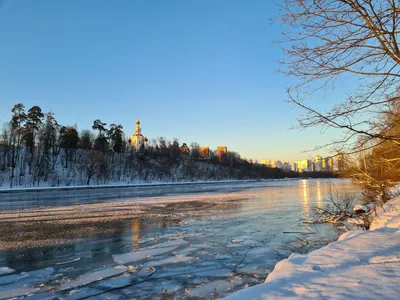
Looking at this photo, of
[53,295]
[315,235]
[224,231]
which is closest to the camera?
[53,295]

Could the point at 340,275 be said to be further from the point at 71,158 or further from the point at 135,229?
the point at 71,158

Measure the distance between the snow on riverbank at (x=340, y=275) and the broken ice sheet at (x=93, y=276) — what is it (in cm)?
343

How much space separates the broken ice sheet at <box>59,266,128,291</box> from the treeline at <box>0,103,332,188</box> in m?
54.2

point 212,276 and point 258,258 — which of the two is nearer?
point 212,276

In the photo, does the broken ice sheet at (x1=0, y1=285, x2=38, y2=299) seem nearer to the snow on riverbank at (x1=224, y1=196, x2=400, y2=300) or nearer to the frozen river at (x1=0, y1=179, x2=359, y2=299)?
the frozen river at (x1=0, y1=179, x2=359, y2=299)

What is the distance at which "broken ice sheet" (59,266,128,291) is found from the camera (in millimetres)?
5864

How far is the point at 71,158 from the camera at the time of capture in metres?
69.9

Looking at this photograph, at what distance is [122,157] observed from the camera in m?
83.0

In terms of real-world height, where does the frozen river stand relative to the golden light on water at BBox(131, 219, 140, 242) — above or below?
below

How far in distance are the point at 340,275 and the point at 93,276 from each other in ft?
15.6

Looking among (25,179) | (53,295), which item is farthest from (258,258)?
(25,179)

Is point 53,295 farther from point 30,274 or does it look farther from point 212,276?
point 212,276

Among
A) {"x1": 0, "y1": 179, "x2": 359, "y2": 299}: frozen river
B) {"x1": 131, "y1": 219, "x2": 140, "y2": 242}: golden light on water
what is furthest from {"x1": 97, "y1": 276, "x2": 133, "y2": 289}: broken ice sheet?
{"x1": 131, "y1": 219, "x2": 140, "y2": 242}: golden light on water

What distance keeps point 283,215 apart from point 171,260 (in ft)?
31.5
